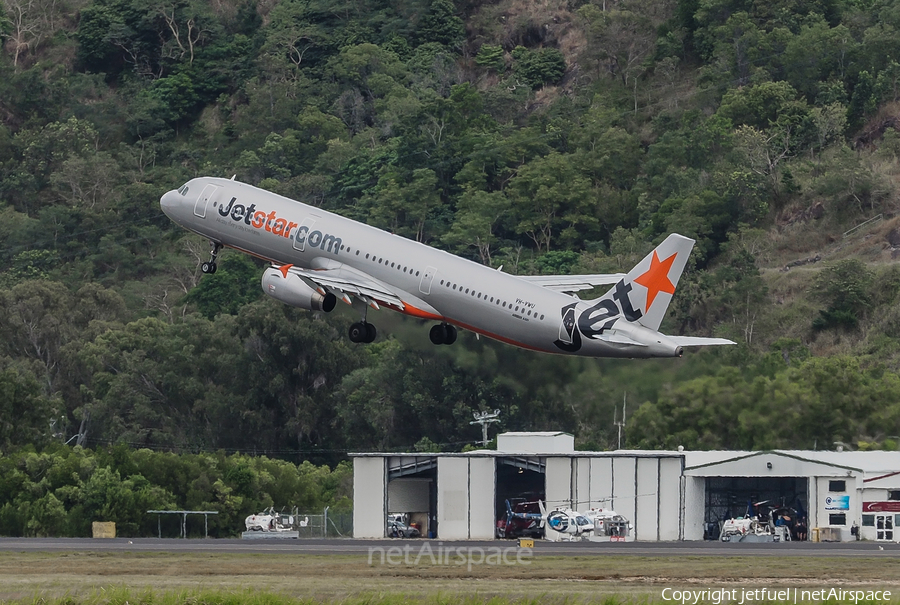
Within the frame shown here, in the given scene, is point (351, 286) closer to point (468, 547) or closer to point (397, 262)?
point (397, 262)

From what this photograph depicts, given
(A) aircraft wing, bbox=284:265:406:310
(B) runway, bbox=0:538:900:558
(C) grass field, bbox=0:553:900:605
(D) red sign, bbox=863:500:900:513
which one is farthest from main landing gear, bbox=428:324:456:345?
(D) red sign, bbox=863:500:900:513

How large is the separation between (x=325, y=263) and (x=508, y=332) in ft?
32.8

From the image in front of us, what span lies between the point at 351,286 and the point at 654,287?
14.0 m

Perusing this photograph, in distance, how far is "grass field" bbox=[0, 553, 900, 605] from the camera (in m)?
52.8

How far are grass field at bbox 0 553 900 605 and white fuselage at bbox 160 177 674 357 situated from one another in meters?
10.4

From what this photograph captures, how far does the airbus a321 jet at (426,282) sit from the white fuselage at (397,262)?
0.15 feet

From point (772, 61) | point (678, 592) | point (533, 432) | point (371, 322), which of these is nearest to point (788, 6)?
point (772, 61)

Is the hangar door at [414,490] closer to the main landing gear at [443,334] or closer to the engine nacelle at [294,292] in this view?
the main landing gear at [443,334]

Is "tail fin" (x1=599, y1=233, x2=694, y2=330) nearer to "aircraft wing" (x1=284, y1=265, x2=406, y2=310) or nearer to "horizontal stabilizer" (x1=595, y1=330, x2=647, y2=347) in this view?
"horizontal stabilizer" (x1=595, y1=330, x2=647, y2=347)

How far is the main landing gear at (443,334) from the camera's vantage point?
272ft

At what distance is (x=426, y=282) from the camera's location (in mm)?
78250

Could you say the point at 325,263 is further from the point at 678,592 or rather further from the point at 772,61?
the point at 772,61

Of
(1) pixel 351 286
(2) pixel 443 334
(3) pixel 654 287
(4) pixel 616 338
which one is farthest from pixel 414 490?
(3) pixel 654 287

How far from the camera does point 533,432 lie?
102562mm
